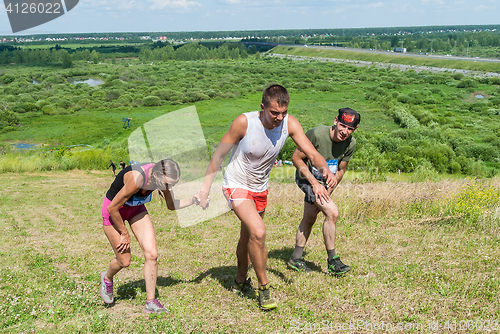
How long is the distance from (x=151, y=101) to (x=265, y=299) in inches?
3036

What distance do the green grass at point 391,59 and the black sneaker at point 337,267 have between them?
10944 centimetres

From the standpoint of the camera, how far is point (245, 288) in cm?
511

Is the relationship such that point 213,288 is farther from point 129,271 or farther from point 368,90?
point 368,90

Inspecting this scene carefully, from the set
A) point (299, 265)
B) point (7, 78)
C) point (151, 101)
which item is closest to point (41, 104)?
point (151, 101)

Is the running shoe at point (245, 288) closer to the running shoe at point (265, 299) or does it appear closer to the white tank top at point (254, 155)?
the running shoe at point (265, 299)

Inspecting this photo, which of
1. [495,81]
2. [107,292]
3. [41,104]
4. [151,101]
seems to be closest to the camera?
[107,292]

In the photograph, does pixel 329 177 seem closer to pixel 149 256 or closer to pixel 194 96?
pixel 149 256

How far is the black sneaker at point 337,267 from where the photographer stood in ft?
17.4

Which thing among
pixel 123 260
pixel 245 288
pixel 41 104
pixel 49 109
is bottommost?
pixel 49 109

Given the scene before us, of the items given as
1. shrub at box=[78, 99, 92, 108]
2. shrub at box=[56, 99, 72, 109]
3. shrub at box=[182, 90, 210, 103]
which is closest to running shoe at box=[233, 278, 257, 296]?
shrub at box=[56, 99, 72, 109]

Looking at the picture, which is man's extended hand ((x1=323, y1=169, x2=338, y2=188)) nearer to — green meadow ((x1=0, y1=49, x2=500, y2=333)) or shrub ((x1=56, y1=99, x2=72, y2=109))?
green meadow ((x1=0, y1=49, x2=500, y2=333))

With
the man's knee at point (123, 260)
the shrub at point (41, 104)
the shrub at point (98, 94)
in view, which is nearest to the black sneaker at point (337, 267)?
the man's knee at point (123, 260)

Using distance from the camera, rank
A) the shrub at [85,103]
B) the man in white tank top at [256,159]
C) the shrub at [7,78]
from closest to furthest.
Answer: the man in white tank top at [256,159] < the shrub at [85,103] < the shrub at [7,78]

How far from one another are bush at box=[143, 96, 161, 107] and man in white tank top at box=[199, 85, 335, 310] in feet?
250
